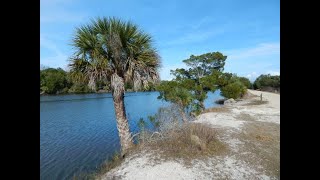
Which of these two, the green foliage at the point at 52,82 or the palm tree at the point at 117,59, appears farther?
the green foliage at the point at 52,82

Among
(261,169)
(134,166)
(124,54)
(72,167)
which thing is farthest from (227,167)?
(72,167)

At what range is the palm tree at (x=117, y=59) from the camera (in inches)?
324

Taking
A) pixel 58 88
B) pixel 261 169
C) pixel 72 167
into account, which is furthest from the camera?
pixel 58 88

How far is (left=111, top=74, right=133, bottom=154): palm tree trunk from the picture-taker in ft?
27.4

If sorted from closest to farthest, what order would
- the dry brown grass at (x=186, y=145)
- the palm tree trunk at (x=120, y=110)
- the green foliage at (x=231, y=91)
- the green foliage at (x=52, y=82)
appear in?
1. the dry brown grass at (x=186, y=145)
2. the palm tree trunk at (x=120, y=110)
3. the green foliage at (x=231, y=91)
4. the green foliage at (x=52, y=82)

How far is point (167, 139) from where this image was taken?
862 cm

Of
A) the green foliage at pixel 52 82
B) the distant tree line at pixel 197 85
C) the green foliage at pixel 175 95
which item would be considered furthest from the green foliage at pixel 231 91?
the green foliage at pixel 52 82

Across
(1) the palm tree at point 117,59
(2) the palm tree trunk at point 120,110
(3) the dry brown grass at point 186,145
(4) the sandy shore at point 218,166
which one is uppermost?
(1) the palm tree at point 117,59

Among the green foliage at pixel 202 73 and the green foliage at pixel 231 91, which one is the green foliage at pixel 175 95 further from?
the green foliage at pixel 231 91

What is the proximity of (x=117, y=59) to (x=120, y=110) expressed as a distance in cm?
183

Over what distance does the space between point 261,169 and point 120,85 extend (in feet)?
16.6

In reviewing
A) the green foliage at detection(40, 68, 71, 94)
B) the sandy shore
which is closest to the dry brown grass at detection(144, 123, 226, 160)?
the sandy shore

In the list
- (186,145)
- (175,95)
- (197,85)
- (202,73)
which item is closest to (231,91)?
(202,73)
